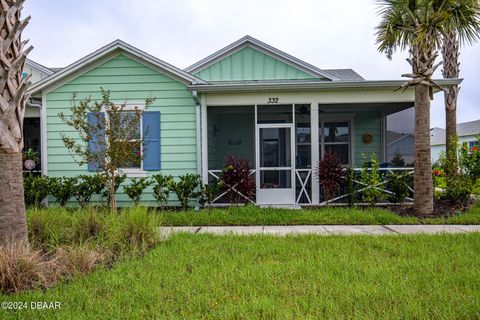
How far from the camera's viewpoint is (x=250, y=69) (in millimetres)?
11641

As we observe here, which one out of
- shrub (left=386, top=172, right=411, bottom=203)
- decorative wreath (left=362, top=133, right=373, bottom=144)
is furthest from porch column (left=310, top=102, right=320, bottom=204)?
decorative wreath (left=362, top=133, right=373, bottom=144)

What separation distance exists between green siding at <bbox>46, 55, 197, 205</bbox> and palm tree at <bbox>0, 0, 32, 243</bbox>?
480 centimetres

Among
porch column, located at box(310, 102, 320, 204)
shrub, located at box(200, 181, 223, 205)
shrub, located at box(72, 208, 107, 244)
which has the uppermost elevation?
porch column, located at box(310, 102, 320, 204)

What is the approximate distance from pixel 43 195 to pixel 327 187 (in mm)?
6934

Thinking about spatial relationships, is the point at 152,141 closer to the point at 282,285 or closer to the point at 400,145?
the point at 282,285

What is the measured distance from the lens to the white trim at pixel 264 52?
11.3 meters

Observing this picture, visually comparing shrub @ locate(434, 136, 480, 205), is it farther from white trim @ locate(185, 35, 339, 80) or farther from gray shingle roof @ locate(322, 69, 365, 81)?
gray shingle roof @ locate(322, 69, 365, 81)

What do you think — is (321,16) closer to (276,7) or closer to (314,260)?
(276,7)

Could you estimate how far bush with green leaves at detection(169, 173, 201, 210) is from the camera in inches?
324

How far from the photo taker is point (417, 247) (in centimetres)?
462

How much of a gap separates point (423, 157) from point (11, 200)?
7301mm

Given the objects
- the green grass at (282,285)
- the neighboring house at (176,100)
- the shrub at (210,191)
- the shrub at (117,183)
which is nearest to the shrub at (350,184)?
the neighboring house at (176,100)

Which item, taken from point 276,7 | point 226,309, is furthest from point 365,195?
point 276,7

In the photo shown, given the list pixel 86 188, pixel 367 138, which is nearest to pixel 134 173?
pixel 86 188
